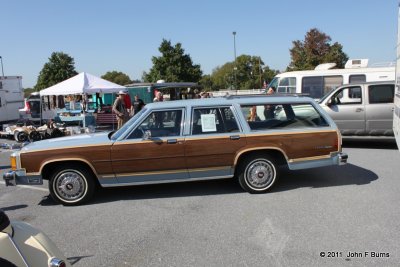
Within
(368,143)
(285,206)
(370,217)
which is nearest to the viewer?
(370,217)

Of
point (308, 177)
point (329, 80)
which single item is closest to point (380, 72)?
point (329, 80)

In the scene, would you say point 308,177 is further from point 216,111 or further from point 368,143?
point 368,143

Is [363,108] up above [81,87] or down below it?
below

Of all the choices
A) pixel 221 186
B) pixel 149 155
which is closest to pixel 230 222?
pixel 149 155

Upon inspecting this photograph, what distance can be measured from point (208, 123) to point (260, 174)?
3.72 ft

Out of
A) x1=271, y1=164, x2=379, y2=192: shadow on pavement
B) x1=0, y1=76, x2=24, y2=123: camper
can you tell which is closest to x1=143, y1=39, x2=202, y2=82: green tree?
x1=0, y1=76, x2=24, y2=123: camper

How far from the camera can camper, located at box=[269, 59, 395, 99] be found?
1223cm

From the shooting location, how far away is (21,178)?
5609 mm

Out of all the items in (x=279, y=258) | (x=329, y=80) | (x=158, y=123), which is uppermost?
(x=329, y=80)

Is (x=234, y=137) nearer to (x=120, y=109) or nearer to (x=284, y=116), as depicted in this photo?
(x=284, y=116)

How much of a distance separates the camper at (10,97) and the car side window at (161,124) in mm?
13738

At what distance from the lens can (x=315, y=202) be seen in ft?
17.8

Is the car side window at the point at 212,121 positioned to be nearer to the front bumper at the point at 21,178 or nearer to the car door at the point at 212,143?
the car door at the point at 212,143

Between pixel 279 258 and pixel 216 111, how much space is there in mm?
2747
